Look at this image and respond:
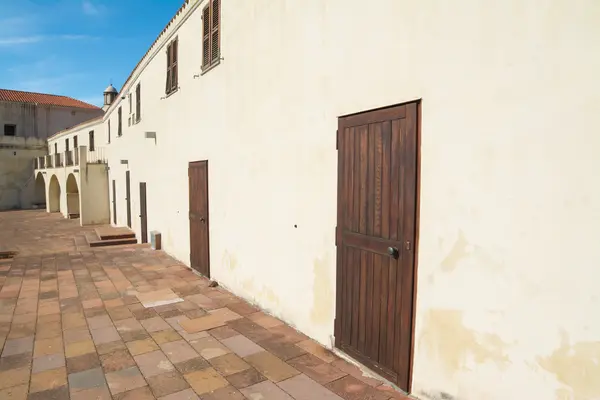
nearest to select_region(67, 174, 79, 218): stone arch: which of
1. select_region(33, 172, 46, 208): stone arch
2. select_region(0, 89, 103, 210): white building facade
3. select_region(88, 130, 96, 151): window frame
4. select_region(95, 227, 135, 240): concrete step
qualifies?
select_region(88, 130, 96, 151): window frame

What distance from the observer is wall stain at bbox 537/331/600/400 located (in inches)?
82.4

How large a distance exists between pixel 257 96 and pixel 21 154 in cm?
3404

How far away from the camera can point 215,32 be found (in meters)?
6.72

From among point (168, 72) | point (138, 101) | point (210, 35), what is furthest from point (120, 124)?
point (210, 35)

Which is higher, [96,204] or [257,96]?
[257,96]

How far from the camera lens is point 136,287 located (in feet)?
22.5

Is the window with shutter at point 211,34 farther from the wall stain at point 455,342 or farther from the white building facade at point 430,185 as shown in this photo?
the wall stain at point 455,342

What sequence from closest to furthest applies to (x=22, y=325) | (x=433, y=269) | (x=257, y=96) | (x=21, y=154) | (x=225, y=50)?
(x=433, y=269), (x=22, y=325), (x=257, y=96), (x=225, y=50), (x=21, y=154)

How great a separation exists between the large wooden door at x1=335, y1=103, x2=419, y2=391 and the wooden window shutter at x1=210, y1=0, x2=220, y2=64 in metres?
3.94

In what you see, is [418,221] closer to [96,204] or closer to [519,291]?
[519,291]

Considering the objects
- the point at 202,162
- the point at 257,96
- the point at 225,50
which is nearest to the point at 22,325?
the point at 202,162

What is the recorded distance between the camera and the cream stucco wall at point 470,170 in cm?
217

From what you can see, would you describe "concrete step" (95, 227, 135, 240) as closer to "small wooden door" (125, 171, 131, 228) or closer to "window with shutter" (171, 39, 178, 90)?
"small wooden door" (125, 171, 131, 228)

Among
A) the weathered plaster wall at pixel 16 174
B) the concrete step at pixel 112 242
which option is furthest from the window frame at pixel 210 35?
the weathered plaster wall at pixel 16 174
